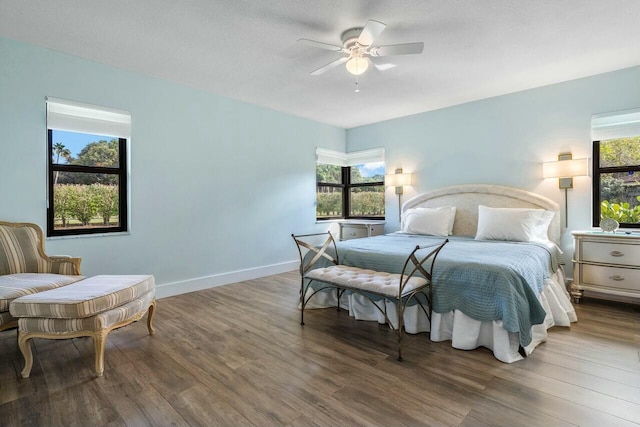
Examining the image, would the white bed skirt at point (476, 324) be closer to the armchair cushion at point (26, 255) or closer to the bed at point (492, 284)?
the bed at point (492, 284)

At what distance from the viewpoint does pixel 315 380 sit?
77.6 inches

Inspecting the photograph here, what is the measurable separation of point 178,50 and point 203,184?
5.40 ft

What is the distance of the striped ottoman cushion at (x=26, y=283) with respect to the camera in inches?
85.2

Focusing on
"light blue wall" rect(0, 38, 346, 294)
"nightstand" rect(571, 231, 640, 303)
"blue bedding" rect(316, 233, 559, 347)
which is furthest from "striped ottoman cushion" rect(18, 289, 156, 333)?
"nightstand" rect(571, 231, 640, 303)

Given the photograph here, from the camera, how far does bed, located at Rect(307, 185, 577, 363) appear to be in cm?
221

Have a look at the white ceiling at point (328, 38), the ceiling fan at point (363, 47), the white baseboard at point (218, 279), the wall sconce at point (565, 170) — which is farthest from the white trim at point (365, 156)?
the ceiling fan at point (363, 47)

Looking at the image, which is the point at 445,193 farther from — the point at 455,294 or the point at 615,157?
the point at 455,294

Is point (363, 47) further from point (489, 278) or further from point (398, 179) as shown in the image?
point (398, 179)

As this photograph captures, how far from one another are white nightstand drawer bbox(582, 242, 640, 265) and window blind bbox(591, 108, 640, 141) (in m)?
1.25

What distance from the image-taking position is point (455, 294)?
95.3 inches

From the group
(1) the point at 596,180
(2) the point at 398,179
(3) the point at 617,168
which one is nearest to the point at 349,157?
(2) the point at 398,179

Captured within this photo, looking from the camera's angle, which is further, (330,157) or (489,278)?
(330,157)

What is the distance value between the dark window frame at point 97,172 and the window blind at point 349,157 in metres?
3.06

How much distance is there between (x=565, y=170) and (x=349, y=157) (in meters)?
3.41
